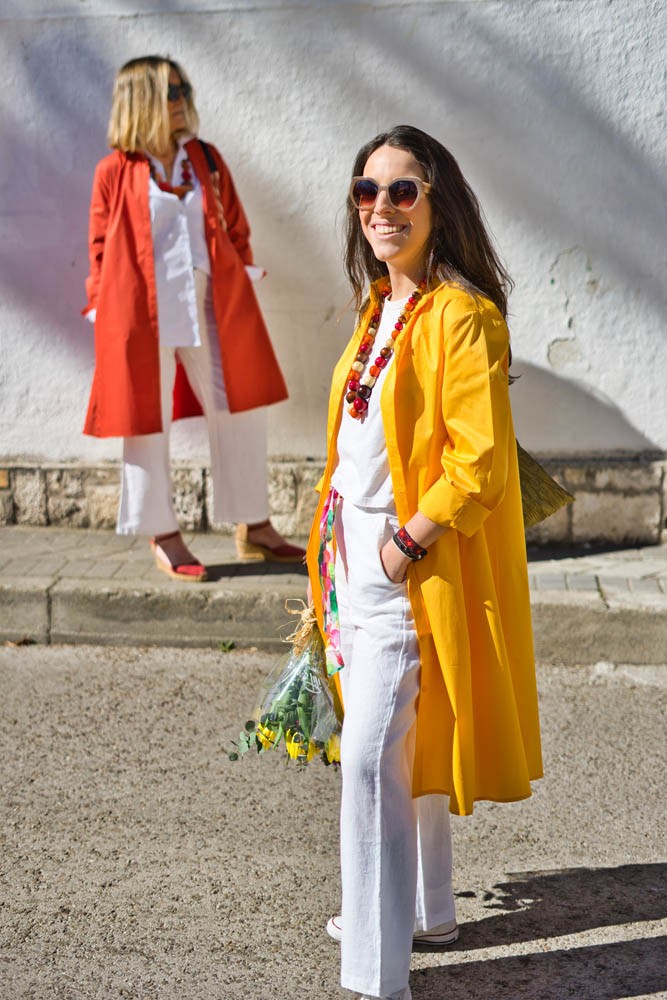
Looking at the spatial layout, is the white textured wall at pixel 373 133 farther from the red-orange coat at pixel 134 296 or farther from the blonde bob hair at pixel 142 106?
the blonde bob hair at pixel 142 106

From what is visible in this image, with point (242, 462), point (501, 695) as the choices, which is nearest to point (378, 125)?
point (242, 462)

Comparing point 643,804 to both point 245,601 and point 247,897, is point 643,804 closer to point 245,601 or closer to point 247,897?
point 247,897

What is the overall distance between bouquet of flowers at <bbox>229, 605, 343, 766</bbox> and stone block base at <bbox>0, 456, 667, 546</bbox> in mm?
3139

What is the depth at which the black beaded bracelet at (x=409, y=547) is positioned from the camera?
246 centimetres

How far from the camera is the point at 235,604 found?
507 centimetres

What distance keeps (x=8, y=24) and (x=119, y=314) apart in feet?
6.05

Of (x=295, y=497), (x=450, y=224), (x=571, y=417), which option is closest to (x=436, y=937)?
(x=450, y=224)

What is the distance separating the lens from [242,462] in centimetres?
554

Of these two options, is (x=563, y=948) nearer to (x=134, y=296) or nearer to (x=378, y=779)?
(x=378, y=779)

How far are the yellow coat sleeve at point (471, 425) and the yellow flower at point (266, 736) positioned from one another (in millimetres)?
771

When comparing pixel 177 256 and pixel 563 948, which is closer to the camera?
pixel 563 948

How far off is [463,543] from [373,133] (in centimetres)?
375

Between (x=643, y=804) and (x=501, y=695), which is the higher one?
(x=501, y=695)

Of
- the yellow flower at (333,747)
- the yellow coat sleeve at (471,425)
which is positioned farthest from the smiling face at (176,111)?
the yellow flower at (333,747)
